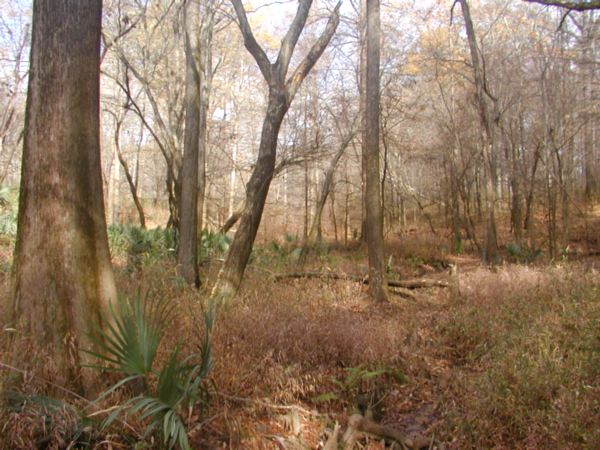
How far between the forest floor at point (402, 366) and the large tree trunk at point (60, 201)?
2.05 feet

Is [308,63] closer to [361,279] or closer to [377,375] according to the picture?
[361,279]

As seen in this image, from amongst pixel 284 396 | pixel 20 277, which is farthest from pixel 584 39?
pixel 20 277

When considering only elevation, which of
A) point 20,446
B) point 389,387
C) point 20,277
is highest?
point 20,277

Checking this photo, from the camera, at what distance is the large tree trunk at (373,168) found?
28.3 ft

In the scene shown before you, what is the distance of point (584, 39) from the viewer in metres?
14.2

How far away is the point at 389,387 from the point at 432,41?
48.1 feet

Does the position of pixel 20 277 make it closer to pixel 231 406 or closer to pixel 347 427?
pixel 231 406

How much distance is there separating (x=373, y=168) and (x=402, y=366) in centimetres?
445

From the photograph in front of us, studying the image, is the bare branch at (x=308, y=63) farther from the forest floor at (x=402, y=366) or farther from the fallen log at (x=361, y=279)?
the fallen log at (x=361, y=279)

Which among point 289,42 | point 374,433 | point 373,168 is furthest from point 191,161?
point 374,433

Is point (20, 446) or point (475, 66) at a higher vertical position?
point (475, 66)

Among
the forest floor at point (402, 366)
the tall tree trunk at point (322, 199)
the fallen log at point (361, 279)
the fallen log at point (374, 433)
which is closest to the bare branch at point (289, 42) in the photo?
the forest floor at point (402, 366)

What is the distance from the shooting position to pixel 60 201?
3672 mm

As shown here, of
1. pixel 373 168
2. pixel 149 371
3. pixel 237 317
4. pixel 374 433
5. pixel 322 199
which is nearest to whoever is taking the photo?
pixel 149 371
